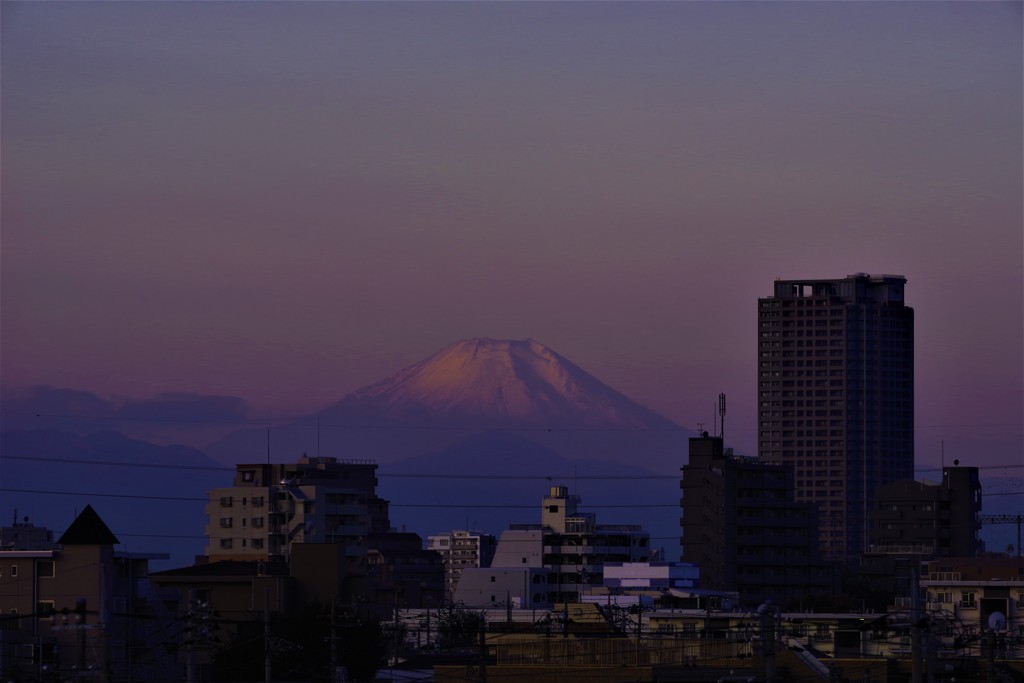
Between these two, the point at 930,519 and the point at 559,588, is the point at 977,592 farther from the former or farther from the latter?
the point at 930,519

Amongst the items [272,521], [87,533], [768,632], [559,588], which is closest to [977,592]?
[87,533]

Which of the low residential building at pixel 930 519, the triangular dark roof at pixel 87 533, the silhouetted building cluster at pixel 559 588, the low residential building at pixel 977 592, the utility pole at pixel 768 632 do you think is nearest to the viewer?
the utility pole at pixel 768 632

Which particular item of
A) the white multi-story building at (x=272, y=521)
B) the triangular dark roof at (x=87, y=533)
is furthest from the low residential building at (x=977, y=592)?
the white multi-story building at (x=272, y=521)

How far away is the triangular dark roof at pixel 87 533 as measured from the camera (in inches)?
2347

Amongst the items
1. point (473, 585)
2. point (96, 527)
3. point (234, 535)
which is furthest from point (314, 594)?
point (473, 585)

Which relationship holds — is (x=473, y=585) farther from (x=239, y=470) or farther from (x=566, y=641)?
(x=566, y=641)

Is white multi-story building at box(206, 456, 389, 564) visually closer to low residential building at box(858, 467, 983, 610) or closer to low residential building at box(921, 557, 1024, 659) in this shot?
low residential building at box(921, 557, 1024, 659)

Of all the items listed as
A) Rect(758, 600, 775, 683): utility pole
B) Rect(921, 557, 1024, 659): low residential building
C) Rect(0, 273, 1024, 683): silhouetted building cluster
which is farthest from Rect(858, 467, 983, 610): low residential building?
Rect(758, 600, 775, 683): utility pole

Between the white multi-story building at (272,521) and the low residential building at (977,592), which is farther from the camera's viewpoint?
the white multi-story building at (272,521)

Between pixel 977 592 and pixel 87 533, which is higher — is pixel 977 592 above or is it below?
below

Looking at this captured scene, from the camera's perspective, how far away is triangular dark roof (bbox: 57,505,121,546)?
59625 mm

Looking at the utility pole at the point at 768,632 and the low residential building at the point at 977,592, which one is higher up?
the utility pole at the point at 768,632

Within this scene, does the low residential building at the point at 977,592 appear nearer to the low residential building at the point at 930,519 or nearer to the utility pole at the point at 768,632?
the utility pole at the point at 768,632

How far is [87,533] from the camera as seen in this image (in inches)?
2362
